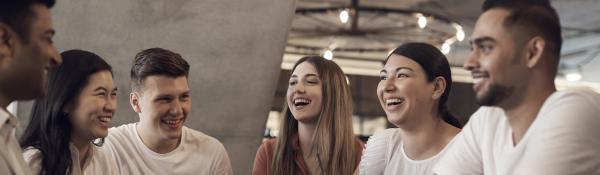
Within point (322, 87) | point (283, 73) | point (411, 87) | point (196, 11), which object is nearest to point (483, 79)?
point (411, 87)

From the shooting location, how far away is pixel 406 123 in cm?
303

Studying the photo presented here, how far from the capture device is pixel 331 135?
3.50 meters

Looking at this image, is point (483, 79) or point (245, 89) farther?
point (245, 89)

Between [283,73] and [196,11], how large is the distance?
9.02 metres

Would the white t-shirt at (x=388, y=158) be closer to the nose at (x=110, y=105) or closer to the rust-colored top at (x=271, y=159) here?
the rust-colored top at (x=271, y=159)

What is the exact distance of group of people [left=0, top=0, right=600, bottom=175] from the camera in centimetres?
182

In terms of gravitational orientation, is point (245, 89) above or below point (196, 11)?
below

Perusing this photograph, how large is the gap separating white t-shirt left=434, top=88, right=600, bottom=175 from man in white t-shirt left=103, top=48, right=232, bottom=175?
1.58 m

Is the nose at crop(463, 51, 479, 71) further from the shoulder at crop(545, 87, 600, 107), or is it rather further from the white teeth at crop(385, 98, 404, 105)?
the white teeth at crop(385, 98, 404, 105)

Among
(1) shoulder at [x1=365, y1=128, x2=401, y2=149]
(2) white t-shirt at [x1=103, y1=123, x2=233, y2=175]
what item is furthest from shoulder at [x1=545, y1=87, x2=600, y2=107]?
(2) white t-shirt at [x1=103, y1=123, x2=233, y2=175]

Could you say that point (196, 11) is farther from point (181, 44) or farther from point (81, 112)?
point (81, 112)

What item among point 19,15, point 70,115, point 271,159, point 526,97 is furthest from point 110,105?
point 526,97

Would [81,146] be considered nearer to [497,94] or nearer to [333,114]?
[333,114]

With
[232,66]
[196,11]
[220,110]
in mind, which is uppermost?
[196,11]
